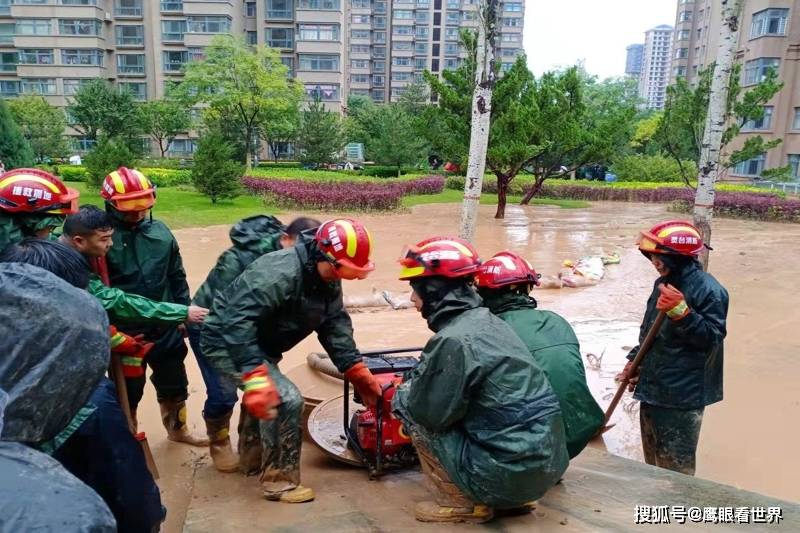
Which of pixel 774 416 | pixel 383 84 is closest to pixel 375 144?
pixel 774 416

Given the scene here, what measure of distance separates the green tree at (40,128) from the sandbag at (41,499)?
34239 mm

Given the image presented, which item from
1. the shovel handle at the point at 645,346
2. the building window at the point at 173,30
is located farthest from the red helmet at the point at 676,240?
the building window at the point at 173,30

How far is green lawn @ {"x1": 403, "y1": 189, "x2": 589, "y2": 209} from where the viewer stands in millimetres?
24375

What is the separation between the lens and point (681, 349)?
334 centimetres

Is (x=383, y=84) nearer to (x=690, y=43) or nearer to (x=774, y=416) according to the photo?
(x=690, y=43)

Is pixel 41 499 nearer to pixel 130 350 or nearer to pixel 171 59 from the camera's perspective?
pixel 130 350

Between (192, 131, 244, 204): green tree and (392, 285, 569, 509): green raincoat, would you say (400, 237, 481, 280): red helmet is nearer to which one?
(392, 285, 569, 509): green raincoat

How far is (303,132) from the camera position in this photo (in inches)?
1188

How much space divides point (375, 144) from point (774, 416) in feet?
89.2

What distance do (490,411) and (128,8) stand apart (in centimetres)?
4923

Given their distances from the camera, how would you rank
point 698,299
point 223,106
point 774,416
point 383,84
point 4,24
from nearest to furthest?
point 698,299 → point 774,416 → point 223,106 → point 4,24 → point 383,84

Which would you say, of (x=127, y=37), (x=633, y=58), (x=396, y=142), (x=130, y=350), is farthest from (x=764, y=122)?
(x=633, y=58)

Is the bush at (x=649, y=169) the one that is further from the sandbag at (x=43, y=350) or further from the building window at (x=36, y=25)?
the building window at (x=36, y=25)

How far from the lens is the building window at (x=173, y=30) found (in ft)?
139
